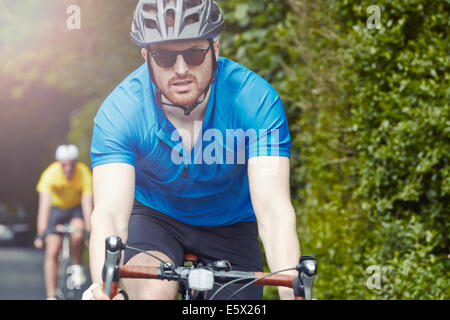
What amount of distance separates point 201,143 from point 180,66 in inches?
13.8

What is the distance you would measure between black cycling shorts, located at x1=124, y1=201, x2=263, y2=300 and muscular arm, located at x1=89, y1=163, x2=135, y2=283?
0.15 meters

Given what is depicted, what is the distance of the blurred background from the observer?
5207mm

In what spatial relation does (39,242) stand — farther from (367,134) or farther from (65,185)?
(367,134)

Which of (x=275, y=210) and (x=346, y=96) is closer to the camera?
(x=275, y=210)

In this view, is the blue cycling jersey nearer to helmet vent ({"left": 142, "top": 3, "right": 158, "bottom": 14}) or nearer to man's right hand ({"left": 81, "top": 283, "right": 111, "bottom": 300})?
helmet vent ({"left": 142, "top": 3, "right": 158, "bottom": 14})

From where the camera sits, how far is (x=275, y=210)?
3068 millimetres

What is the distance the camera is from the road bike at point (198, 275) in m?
2.31

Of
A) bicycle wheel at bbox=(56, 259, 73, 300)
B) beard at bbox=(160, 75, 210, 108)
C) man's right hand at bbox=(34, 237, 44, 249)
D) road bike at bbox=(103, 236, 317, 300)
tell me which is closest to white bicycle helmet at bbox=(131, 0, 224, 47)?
beard at bbox=(160, 75, 210, 108)

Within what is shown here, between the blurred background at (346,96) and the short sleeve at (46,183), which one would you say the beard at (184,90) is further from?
the short sleeve at (46,183)

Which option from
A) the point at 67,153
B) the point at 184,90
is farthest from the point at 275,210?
the point at 67,153

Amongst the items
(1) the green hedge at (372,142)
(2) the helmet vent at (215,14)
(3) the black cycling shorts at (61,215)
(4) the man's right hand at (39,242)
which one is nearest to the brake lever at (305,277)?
(2) the helmet vent at (215,14)

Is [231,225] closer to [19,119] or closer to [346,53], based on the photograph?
[346,53]

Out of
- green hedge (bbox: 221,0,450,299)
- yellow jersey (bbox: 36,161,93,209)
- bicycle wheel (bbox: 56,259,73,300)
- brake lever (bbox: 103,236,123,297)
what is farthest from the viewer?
bicycle wheel (bbox: 56,259,73,300)
